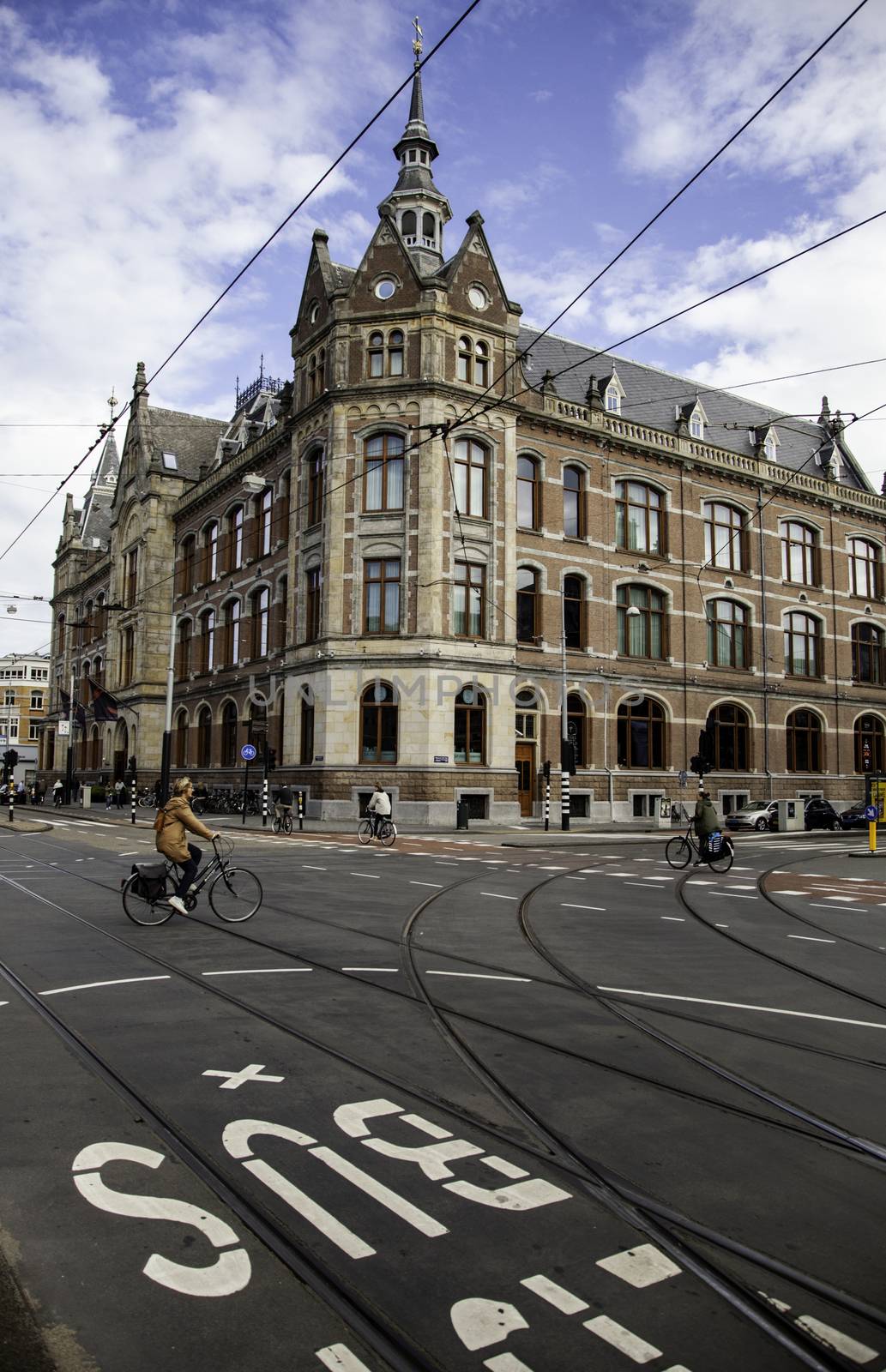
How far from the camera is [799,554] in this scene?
151ft

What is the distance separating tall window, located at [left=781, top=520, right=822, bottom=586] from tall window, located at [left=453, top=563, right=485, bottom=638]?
1740cm

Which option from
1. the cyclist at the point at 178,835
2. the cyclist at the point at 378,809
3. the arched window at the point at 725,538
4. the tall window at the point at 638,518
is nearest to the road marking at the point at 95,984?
the cyclist at the point at 178,835

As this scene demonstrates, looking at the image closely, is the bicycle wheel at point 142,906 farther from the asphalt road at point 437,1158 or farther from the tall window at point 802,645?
the tall window at point 802,645

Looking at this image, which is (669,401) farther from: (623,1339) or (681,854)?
(623,1339)

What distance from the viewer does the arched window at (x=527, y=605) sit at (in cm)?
3684

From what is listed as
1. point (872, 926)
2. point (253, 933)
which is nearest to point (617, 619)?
point (872, 926)

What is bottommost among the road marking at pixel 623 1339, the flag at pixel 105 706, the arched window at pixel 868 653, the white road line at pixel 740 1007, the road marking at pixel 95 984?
the white road line at pixel 740 1007

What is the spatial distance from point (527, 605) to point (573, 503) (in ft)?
16.2

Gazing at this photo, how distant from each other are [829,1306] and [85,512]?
265 feet

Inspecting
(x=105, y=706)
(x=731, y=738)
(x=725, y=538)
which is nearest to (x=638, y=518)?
(x=725, y=538)

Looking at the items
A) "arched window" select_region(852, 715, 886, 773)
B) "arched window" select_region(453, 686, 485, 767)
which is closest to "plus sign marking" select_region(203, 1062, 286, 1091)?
"arched window" select_region(453, 686, 485, 767)

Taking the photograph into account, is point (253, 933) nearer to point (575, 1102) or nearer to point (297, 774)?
point (575, 1102)

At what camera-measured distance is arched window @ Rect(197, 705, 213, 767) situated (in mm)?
47969

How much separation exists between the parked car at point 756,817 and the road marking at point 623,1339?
36.0m
